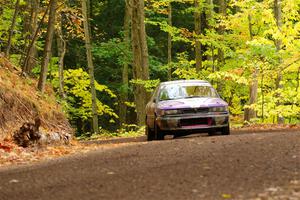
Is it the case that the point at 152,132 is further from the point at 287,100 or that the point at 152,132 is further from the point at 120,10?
the point at 120,10

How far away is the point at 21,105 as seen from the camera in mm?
14789

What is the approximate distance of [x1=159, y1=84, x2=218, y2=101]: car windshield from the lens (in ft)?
48.7

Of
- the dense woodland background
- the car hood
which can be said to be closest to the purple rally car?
the car hood

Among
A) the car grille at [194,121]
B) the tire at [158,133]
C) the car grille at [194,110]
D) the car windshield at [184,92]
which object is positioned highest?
the car windshield at [184,92]

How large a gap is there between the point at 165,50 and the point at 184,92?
2609 cm

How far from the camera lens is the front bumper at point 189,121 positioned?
45.5 ft

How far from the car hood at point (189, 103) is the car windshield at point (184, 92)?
490 millimetres

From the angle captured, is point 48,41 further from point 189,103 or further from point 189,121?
point 189,121

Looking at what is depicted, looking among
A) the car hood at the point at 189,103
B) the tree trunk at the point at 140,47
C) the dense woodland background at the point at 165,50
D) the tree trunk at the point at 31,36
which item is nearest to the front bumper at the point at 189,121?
the car hood at the point at 189,103

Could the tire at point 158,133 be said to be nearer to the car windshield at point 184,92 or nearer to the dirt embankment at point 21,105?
the car windshield at point 184,92

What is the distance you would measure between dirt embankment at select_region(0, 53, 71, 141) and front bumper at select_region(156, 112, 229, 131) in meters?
3.14

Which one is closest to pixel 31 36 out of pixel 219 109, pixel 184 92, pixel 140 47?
pixel 140 47

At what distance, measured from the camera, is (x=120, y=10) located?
38.1 meters

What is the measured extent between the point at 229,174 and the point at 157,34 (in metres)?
33.6
